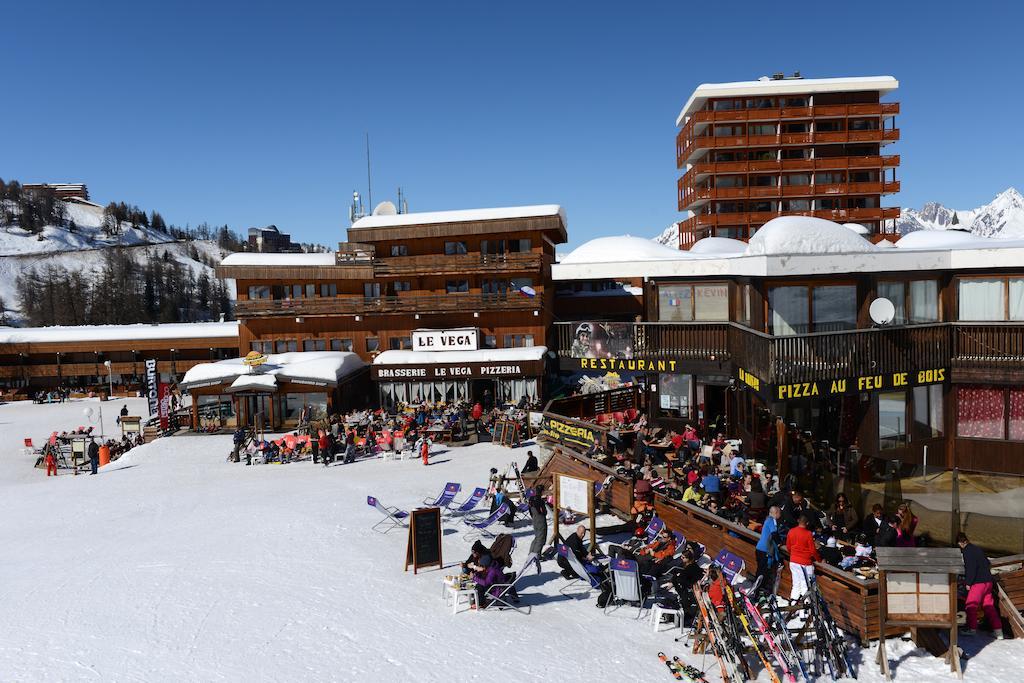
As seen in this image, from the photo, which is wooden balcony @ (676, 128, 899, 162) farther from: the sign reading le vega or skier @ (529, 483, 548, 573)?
→ skier @ (529, 483, 548, 573)

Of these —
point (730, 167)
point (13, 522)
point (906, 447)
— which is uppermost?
point (730, 167)

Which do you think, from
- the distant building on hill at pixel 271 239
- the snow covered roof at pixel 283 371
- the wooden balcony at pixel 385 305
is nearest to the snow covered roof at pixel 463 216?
the wooden balcony at pixel 385 305

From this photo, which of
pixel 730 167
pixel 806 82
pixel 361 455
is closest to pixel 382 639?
pixel 361 455

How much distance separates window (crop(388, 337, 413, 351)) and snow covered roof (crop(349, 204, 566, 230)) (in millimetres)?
5946

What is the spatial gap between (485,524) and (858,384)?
9957mm

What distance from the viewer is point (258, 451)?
2538cm

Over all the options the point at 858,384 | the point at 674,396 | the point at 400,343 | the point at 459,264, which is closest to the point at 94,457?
the point at 400,343

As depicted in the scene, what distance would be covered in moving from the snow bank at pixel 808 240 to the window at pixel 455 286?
1880 cm

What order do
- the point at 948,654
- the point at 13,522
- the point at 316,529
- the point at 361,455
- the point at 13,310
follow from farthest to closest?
the point at 13,310 < the point at 361,455 < the point at 13,522 < the point at 316,529 < the point at 948,654

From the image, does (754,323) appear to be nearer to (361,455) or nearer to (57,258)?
(361,455)

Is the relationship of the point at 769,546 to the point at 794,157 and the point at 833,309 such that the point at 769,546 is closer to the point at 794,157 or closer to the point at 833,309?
the point at 833,309

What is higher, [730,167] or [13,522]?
[730,167]

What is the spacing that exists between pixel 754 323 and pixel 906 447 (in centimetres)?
557

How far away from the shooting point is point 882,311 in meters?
17.1
